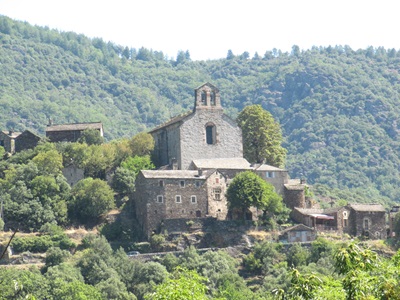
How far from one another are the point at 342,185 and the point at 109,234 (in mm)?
104401

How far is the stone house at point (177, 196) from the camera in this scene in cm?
8269

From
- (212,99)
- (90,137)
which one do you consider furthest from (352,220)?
(90,137)

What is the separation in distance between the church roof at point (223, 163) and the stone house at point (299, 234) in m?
7.39

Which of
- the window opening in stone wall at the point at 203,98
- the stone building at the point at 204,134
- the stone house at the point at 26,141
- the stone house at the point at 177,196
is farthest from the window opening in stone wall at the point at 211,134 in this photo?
the stone house at the point at 26,141


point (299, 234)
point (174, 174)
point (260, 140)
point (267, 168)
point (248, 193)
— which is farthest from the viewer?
point (260, 140)

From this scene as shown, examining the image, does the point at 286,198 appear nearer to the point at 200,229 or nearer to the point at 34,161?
the point at 200,229

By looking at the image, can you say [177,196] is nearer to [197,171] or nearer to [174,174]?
[174,174]

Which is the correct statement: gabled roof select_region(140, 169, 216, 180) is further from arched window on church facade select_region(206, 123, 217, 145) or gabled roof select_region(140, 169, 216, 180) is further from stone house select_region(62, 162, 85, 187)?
stone house select_region(62, 162, 85, 187)

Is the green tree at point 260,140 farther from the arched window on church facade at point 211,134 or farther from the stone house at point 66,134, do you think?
the stone house at point 66,134

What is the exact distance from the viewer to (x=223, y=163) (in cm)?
8969

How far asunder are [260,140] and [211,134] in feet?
18.8

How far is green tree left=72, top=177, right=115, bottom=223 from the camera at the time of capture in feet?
279

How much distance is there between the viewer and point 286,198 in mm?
88625

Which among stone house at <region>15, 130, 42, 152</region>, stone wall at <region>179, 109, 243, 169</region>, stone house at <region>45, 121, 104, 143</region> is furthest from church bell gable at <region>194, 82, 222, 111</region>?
stone house at <region>15, 130, 42, 152</region>
